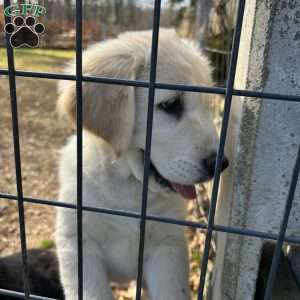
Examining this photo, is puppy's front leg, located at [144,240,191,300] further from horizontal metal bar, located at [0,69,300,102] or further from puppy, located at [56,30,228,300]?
horizontal metal bar, located at [0,69,300,102]

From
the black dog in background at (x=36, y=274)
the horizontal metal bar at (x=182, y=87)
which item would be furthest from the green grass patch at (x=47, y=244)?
the horizontal metal bar at (x=182, y=87)

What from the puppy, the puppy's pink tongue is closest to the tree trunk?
the puppy

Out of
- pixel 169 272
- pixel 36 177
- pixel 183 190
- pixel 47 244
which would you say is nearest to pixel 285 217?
pixel 183 190

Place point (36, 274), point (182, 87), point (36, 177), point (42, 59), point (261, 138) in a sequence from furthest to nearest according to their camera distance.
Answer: point (42, 59) → point (36, 177) → point (36, 274) → point (261, 138) → point (182, 87)

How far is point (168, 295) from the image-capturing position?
160cm

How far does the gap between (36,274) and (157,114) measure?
3.56 ft

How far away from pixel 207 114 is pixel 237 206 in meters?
0.47

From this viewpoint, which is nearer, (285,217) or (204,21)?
(285,217)

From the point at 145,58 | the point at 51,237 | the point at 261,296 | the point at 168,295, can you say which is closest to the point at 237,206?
the point at 261,296

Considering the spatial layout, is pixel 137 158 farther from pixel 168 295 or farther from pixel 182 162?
pixel 168 295

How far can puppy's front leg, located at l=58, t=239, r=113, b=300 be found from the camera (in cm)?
157

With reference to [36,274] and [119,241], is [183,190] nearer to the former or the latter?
[119,241]

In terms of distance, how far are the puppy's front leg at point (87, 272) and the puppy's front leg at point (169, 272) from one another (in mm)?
188

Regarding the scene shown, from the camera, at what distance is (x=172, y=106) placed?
1.52 metres
